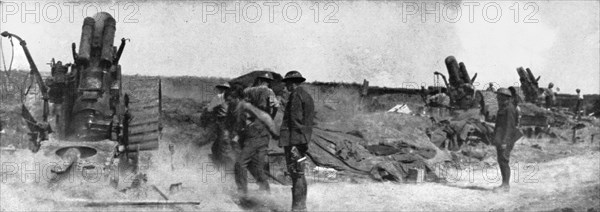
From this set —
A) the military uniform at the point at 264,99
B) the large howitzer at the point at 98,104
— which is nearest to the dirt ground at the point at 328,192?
the large howitzer at the point at 98,104

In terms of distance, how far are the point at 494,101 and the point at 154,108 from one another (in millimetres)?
13244

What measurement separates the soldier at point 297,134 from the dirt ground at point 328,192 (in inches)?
17.3

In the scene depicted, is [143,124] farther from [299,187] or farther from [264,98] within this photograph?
[299,187]

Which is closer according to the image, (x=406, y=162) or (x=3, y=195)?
(x=3, y=195)

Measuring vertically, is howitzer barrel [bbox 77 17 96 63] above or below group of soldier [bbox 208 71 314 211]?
above

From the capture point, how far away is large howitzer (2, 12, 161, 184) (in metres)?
9.73

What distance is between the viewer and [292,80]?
704cm

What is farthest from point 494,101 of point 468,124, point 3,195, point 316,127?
point 3,195

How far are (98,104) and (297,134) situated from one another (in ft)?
14.4

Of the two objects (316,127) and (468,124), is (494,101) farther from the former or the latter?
(316,127)

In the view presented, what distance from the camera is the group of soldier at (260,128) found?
6949 mm

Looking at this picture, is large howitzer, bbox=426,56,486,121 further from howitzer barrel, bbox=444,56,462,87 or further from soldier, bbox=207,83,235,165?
soldier, bbox=207,83,235,165

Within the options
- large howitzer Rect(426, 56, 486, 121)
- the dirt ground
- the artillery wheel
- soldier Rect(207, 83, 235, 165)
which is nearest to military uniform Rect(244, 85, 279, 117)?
soldier Rect(207, 83, 235, 165)

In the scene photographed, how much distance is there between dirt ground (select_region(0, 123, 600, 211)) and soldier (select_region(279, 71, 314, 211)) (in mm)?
440
